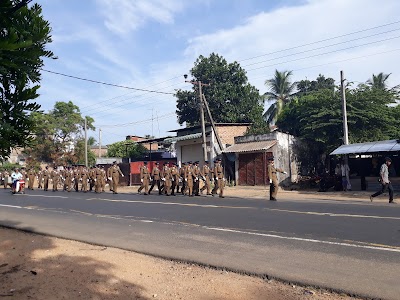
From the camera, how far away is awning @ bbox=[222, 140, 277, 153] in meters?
24.7

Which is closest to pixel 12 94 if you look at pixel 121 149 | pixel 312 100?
pixel 312 100

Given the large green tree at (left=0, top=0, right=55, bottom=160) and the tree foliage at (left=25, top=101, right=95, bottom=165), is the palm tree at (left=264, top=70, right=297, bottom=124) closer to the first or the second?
the tree foliage at (left=25, top=101, right=95, bottom=165)

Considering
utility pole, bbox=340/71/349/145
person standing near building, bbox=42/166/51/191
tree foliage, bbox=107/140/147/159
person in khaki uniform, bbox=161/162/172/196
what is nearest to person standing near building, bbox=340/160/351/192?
utility pole, bbox=340/71/349/145

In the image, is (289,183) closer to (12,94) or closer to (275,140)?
(275,140)

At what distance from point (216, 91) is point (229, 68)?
294cm

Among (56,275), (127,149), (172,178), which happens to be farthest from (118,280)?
(127,149)

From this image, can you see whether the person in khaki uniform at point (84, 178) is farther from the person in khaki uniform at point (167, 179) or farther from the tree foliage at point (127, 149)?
the tree foliage at point (127, 149)

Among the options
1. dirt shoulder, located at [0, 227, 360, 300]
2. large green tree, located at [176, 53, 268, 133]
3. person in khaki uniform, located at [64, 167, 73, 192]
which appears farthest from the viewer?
large green tree, located at [176, 53, 268, 133]

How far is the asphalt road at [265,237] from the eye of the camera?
5402 millimetres

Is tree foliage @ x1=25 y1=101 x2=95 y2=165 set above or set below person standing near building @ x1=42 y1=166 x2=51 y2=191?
above

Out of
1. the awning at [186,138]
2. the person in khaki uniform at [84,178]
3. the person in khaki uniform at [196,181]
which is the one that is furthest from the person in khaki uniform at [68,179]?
the person in khaki uniform at [196,181]

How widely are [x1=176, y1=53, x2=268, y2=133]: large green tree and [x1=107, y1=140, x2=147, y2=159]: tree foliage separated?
7.09 metres

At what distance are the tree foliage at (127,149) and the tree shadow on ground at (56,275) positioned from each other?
32.2 metres

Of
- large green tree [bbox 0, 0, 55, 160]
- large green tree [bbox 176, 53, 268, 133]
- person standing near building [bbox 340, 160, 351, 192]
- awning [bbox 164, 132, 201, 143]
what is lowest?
person standing near building [bbox 340, 160, 351, 192]
